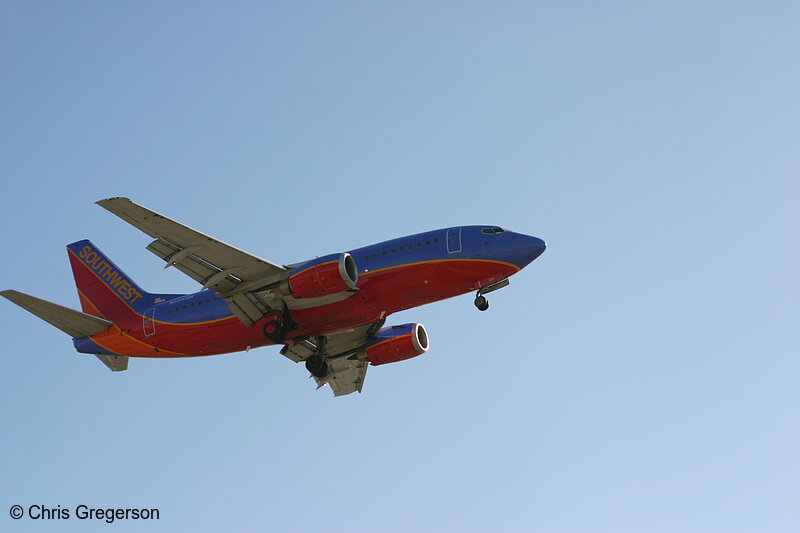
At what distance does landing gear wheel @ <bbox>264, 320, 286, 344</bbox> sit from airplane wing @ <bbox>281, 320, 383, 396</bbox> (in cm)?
417

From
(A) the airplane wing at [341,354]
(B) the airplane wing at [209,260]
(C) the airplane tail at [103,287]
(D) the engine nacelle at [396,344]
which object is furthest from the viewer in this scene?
(A) the airplane wing at [341,354]

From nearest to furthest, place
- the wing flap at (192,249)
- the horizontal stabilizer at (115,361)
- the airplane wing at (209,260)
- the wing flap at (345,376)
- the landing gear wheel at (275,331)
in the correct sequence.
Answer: the wing flap at (192,249) → the airplane wing at (209,260) → the landing gear wheel at (275,331) → the horizontal stabilizer at (115,361) → the wing flap at (345,376)

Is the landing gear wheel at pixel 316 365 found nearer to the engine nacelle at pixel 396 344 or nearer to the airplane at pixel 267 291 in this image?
the airplane at pixel 267 291

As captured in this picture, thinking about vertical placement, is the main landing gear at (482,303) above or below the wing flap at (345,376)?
below

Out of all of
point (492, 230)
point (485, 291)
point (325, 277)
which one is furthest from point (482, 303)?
point (325, 277)

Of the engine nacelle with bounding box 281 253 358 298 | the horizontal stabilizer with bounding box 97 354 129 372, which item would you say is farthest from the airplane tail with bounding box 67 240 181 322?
the engine nacelle with bounding box 281 253 358 298

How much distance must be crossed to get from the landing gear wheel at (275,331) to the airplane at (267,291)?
0.04 m

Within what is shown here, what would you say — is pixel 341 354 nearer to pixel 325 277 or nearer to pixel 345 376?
pixel 345 376

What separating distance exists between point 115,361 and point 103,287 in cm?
362

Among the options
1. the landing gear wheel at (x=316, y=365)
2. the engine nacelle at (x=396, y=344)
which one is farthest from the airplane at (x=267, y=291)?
the engine nacelle at (x=396, y=344)

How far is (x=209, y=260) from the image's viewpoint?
34.9m

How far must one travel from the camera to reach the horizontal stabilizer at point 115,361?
40.5 meters

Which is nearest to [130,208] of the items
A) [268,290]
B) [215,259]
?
[215,259]

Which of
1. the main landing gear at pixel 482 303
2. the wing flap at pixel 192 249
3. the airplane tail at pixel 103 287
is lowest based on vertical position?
the main landing gear at pixel 482 303
